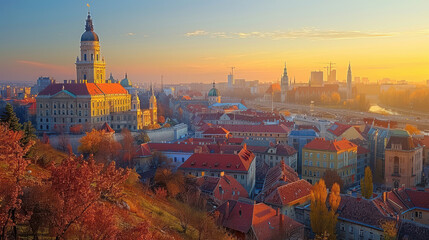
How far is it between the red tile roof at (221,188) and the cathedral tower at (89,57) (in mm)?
40377

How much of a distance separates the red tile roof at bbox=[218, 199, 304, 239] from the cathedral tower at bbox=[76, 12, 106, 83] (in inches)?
1834

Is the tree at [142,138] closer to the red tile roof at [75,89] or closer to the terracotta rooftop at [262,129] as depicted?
the red tile roof at [75,89]

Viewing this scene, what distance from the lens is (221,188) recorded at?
29.6 m

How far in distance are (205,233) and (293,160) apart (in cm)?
2729

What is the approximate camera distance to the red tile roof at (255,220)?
74.6 feet

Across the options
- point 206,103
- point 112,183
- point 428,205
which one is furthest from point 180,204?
point 206,103

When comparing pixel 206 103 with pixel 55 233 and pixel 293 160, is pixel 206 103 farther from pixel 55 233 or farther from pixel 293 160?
pixel 55 233

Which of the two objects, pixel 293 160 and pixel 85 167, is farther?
pixel 293 160

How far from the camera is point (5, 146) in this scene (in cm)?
1324

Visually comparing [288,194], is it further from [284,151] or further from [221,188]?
[284,151]

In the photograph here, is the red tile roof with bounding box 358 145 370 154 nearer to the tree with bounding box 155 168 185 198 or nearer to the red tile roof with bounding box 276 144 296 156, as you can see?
the red tile roof with bounding box 276 144 296 156

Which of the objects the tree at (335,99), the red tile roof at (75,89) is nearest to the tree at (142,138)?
the red tile roof at (75,89)

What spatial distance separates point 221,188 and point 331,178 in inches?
460

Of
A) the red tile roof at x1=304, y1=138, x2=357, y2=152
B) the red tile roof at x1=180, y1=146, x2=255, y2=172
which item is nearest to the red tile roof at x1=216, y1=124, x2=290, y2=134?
the red tile roof at x1=304, y1=138, x2=357, y2=152
